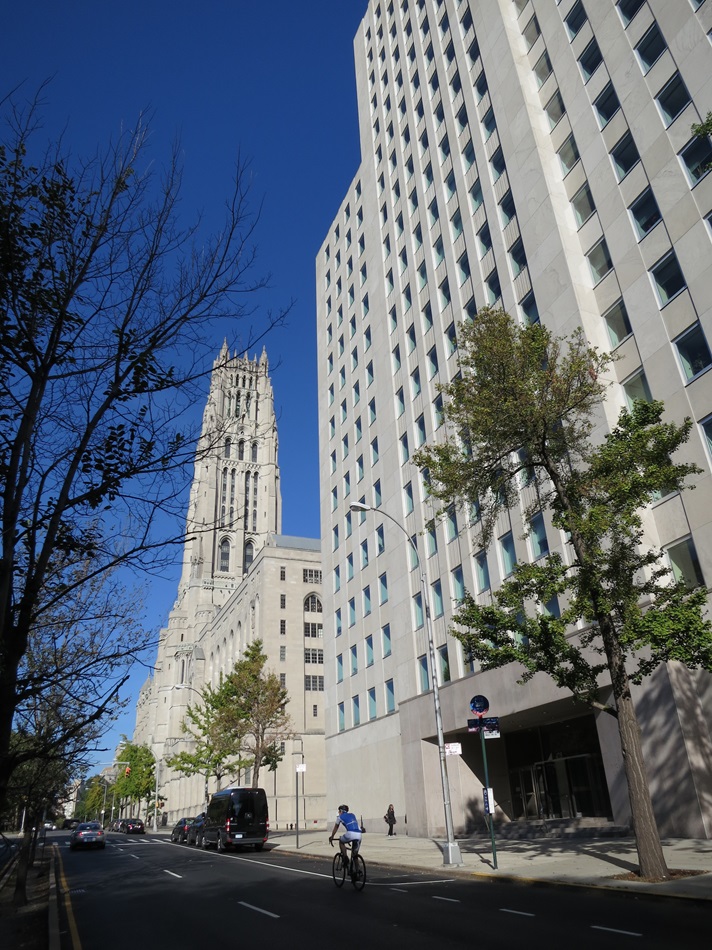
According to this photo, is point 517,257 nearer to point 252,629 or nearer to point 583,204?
point 583,204

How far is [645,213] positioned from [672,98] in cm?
366

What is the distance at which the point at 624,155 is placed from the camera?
943 inches

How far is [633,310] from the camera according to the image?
73.6 ft

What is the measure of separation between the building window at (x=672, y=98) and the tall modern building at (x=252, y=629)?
56.1 feet

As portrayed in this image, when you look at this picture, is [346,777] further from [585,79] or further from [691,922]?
[585,79]

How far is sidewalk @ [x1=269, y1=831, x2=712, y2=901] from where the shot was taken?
11.8 meters

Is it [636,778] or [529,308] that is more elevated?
[529,308]

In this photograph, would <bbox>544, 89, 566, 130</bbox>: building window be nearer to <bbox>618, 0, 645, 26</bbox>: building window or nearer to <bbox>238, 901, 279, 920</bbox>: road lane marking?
<bbox>618, 0, 645, 26</bbox>: building window

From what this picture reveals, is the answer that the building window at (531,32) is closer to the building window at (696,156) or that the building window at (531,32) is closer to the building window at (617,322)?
the building window at (696,156)

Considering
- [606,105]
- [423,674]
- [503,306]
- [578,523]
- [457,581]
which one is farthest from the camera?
[423,674]

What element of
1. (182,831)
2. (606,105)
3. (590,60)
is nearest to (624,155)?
(606,105)

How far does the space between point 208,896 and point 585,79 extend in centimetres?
3005

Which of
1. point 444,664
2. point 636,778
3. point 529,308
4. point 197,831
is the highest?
point 529,308

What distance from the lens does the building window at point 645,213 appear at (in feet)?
72.7
